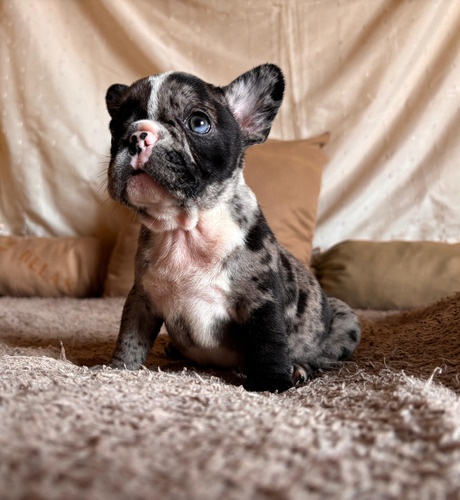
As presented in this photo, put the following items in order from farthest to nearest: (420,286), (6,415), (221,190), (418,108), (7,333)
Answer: (418,108)
(420,286)
(7,333)
(221,190)
(6,415)

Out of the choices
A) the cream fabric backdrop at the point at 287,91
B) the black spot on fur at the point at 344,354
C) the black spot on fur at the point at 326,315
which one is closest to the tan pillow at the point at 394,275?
the cream fabric backdrop at the point at 287,91

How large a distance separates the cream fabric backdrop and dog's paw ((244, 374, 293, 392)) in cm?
227

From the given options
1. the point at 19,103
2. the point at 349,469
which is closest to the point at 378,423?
the point at 349,469

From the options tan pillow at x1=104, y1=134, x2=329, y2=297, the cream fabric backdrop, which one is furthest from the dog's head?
the cream fabric backdrop

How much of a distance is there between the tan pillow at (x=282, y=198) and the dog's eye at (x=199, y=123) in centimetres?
156

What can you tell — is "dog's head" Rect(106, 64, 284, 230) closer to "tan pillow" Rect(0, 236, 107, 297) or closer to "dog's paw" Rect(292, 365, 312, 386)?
"dog's paw" Rect(292, 365, 312, 386)

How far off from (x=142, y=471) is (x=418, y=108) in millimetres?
3343

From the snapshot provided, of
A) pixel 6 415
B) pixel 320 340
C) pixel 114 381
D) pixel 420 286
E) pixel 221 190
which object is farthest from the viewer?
pixel 420 286

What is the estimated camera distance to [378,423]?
0.98 meters

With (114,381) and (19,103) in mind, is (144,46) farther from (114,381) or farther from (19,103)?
(114,381)

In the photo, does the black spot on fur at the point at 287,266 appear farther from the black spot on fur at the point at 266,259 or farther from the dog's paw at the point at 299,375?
the dog's paw at the point at 299,375

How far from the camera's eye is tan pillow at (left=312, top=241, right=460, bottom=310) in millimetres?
3051

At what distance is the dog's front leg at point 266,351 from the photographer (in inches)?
60.3

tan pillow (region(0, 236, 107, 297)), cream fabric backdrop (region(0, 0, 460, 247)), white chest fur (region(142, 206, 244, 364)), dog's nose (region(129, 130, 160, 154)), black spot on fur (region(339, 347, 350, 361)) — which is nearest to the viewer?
dog's nose (region(129, 130, 160, 154))
